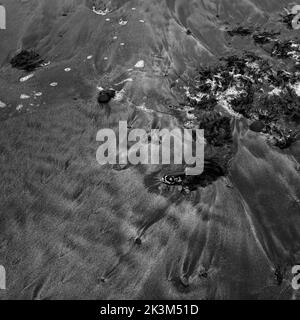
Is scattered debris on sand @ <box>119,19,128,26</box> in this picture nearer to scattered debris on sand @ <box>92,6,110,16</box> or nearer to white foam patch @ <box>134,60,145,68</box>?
scattered debris on sand @ <box>92,6,110,16</box>

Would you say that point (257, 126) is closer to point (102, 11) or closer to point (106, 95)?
point (106, 95)

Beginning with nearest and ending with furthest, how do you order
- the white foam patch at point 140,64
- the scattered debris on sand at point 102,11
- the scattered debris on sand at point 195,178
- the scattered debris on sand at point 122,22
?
the scattered debris on sand at point 195,178 → the white foam patch at point 140,64 → the scattered debris on sand at point 122,22 → the scattered debris on sand at point 102,11

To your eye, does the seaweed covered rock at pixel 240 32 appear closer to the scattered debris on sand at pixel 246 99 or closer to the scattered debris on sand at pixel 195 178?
the scattered debris on sand at pixel 246 99

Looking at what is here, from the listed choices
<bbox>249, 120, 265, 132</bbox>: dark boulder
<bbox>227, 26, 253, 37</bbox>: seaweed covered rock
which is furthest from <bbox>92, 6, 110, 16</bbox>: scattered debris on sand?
<bbox>249, 120, 265, 132</bbox>: dark boulder

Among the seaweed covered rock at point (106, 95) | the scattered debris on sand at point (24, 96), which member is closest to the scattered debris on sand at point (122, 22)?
the seaweed covered rock at point (106, 95)

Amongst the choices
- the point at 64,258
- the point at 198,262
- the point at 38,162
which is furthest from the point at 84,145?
the point at 198,262
